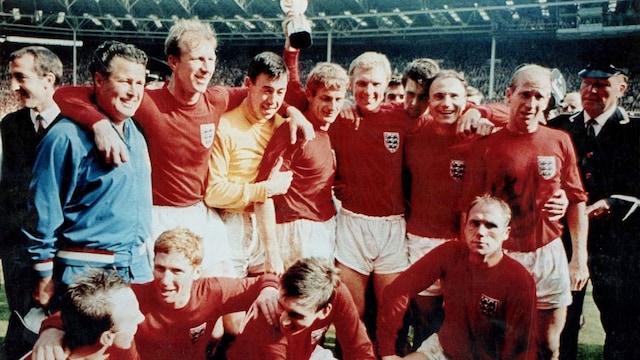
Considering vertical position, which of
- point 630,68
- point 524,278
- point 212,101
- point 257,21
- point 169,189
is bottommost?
point 524,278

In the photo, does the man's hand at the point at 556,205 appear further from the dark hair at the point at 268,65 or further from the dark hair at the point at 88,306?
the dark hair at the point at 88,306

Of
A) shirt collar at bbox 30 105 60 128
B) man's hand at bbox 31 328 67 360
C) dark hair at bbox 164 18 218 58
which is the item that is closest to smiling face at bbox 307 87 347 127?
dark hair at bbox 164 18 218 58

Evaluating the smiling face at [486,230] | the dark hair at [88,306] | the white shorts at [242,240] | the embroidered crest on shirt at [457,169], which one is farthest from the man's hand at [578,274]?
the dark hair at [88,306]

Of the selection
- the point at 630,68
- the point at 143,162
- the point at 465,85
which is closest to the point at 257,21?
the point at 143,162

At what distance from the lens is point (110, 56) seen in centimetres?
282

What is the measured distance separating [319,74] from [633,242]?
1.92 m

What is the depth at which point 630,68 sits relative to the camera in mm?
3104

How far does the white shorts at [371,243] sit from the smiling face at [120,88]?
1212mm

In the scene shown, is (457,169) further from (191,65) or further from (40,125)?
(40,125)

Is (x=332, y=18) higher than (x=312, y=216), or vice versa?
(x=332, y=18)

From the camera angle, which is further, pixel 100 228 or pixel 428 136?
pixel 428 136

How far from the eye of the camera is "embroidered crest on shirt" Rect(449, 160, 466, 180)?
3.03m

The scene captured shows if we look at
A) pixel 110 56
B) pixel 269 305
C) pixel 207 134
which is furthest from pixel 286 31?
Answer: pixel 269 305

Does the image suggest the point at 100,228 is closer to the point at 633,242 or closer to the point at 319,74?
the point at 319,74
